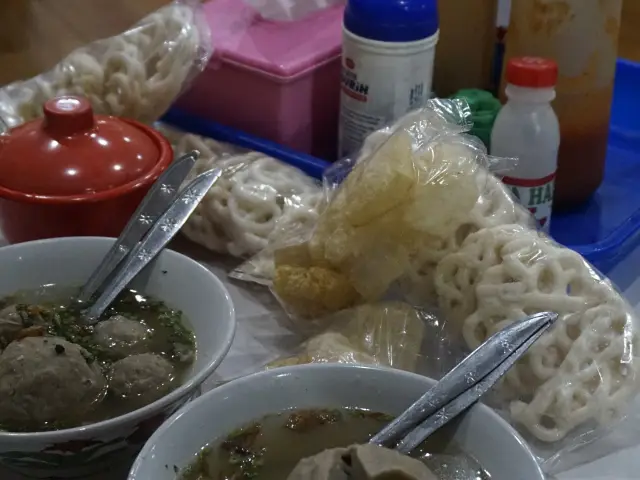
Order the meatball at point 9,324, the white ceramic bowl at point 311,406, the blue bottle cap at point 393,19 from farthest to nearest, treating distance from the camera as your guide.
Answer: the blue bottle cap at point 393,19 → the meatball at point 9,324 → the white ceramic bowl at point 311,406

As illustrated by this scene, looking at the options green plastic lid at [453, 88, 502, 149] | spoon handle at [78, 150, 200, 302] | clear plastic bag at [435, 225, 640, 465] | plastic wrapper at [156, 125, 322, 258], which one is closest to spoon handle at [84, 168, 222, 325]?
spoon handle at [78, 150, 200, 302]

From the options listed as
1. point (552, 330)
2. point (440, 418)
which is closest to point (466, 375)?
point (440, 418)

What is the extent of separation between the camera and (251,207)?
878mm

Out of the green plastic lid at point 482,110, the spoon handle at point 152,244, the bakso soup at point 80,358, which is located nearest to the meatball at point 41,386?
the bakso soup at point 80,358

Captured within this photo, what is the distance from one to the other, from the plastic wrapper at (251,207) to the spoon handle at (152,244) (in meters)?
0.11

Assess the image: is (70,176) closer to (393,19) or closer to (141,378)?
(141,378)

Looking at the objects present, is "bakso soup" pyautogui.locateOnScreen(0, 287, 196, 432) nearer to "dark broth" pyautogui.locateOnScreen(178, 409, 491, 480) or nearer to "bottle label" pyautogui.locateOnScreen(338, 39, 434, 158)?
"dark broth" pyautogui.locateOnScreen(178, 409, 491, 480)

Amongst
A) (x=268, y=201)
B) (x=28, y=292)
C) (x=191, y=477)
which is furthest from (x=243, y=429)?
(x=268, y=201)

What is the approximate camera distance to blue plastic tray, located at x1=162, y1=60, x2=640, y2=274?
859 millimetres

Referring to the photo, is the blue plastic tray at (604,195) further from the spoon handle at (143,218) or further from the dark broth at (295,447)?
the dark broth at (295,447)

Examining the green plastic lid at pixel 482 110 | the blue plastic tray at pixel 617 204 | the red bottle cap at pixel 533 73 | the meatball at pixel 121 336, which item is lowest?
the blue plastic tray at pixel 617 204

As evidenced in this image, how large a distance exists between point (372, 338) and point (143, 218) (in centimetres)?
23

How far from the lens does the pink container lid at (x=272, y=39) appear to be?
3.31 feet

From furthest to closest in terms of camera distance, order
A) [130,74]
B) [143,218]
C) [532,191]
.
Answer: [130,74] < [532,191] < [143,218]
